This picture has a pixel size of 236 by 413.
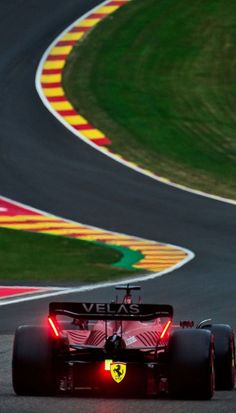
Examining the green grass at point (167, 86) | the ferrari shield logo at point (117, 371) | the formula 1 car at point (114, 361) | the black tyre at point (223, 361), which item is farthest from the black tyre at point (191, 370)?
the green grass at point (167, 86)

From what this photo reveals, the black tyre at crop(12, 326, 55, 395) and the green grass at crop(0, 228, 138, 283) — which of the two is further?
the green grass at crop(0, 228, 138, 283)

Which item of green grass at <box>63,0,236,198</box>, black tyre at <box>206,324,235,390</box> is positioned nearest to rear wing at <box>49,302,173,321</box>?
black tyre at <box>206,324,235,390</box>

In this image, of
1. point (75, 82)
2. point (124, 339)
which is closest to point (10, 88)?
point (75, 82)

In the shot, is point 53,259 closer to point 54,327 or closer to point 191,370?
point 54,327

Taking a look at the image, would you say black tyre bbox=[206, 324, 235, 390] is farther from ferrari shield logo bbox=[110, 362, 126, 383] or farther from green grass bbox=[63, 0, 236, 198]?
green grass bbox=[63, 0, 236, 198]

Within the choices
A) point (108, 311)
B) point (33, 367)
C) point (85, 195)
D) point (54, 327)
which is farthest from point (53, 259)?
point (33, 367)

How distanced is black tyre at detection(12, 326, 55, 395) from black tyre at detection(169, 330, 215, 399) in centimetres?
96

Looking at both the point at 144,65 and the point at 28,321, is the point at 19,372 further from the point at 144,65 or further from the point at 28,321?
the point at 144,65

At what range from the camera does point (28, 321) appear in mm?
18875

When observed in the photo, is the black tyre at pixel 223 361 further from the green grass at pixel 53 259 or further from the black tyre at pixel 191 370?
the green grass at pixel 53 259

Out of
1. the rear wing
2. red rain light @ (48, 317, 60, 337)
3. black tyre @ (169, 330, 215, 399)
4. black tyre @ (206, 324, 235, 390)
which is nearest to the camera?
black tyre @ (169, 330, 215, 399)

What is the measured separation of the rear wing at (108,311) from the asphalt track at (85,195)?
3.37m

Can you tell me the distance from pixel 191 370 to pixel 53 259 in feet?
49.7

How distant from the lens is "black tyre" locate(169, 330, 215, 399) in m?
10.9
